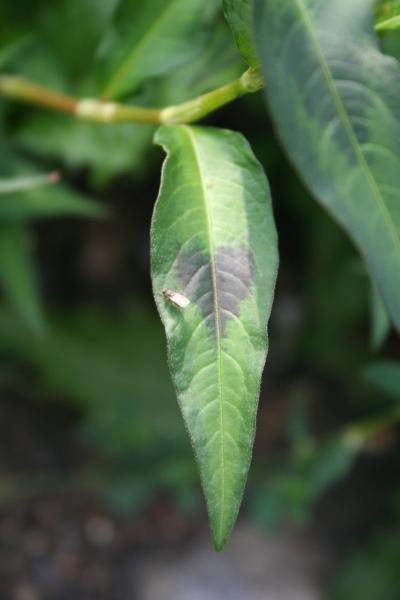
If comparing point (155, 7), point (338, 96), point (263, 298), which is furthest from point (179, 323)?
point (155, 7)

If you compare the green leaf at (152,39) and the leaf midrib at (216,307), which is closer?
the leaf midrib at (216,307)

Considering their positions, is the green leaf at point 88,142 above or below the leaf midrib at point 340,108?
below

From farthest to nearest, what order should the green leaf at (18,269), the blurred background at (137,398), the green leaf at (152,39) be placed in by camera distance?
the blurred background at (137,398) < the green leaf at (18,269) < the green leaf at (152,39)

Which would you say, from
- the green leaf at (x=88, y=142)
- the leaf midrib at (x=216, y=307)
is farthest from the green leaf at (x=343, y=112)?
the green leaf at (x=88, y=142)

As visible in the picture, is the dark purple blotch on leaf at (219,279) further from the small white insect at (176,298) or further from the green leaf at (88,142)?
the green leaf at (88,142)

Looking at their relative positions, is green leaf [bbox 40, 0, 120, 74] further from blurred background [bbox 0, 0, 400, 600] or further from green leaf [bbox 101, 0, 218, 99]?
green leaf [bbox 101, 0, 218, 99]

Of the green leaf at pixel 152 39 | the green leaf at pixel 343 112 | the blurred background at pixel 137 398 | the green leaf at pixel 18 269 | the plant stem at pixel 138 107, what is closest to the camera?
the green leaf at pixel 343 112
